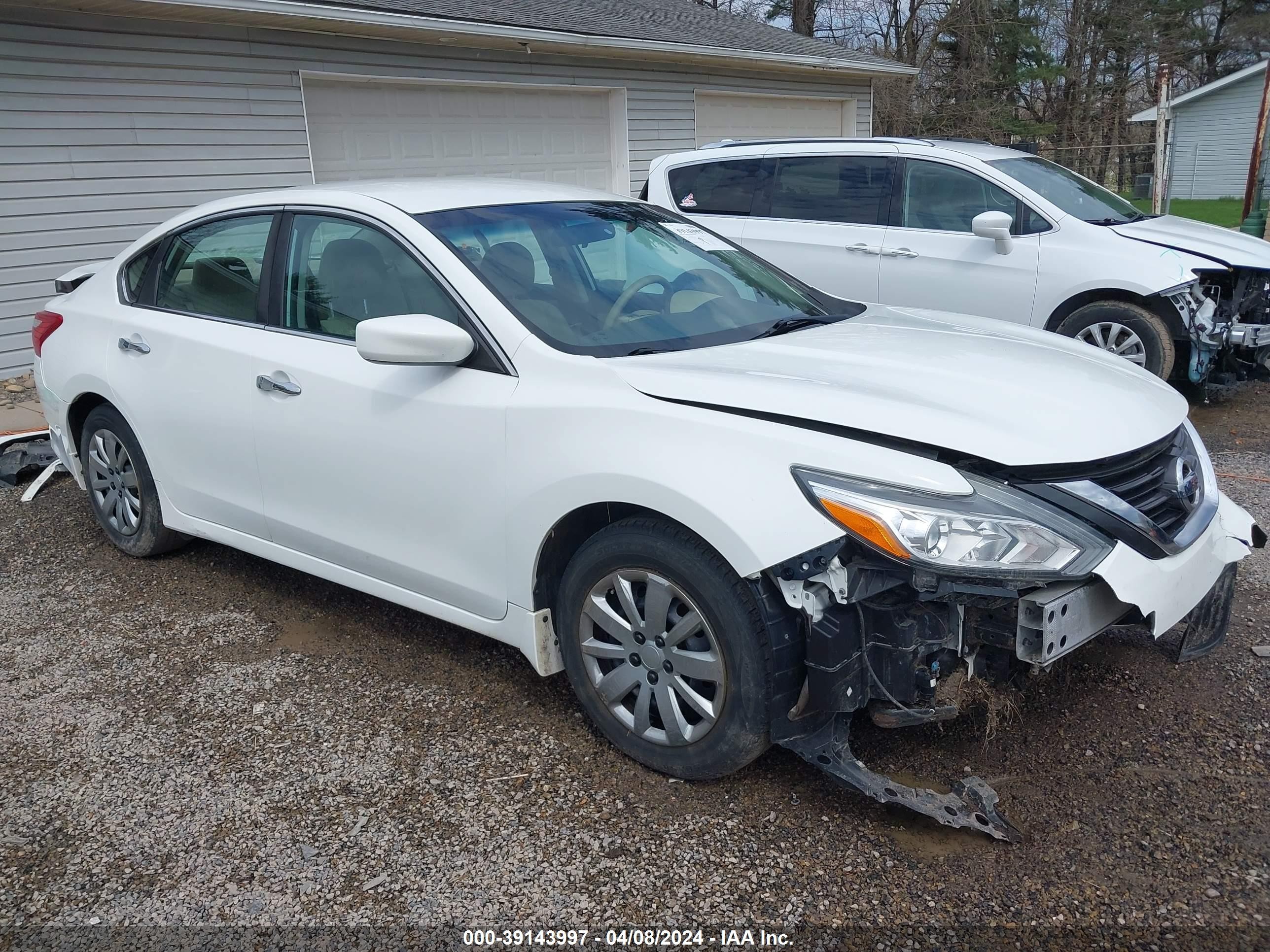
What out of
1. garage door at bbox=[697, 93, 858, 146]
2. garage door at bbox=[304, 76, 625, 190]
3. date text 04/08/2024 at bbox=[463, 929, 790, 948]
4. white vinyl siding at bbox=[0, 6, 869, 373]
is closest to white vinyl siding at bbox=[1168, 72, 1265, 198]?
garage door at bbox=[697, 93, 858, 146]

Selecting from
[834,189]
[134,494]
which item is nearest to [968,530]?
[134,494]

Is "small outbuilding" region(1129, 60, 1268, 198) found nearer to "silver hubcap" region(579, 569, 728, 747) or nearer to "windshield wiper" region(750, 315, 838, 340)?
"windshield wiper" region(750, 315, 838, 340)

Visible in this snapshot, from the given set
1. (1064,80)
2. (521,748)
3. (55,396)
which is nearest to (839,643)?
(521,748)

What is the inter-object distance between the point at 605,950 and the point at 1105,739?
166 centimetres

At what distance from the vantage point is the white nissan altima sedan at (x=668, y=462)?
2.54m

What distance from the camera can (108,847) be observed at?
110 inches

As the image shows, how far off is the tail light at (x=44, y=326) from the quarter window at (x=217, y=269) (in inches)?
33.0

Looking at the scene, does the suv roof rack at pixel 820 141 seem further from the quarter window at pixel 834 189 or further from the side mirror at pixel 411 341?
the side mirror at pixel 411 341

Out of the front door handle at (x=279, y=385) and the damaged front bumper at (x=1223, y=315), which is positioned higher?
the front door handle at (x=279, y=385)

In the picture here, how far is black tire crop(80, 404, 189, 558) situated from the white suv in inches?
184

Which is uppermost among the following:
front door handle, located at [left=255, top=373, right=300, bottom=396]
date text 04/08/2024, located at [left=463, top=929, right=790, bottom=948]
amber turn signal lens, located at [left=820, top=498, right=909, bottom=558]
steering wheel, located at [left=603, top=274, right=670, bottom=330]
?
steering wheel, located at [left=603, top=274, right=670, bottom=330]

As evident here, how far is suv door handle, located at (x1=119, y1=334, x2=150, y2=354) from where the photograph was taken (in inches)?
169

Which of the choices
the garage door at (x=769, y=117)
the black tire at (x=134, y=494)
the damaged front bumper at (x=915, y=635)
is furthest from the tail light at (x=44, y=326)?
the garage door at (x=769, y=117)

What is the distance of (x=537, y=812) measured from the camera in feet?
9.36
